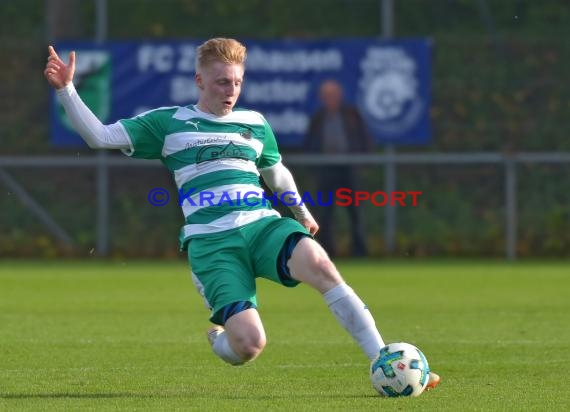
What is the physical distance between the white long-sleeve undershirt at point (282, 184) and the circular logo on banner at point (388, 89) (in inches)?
443

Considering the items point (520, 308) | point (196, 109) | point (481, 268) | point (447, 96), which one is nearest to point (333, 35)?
point (447, 96)

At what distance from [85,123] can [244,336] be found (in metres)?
1.28

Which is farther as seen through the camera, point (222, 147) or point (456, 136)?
point (456, 136)

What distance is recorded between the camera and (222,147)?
295 inches

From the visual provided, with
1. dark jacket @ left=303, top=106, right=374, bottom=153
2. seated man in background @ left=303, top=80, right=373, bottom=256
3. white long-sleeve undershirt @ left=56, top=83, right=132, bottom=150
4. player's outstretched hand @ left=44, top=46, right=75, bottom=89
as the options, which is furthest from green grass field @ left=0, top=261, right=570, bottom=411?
dark jacket @ left=303, top=106, right=374, bottom=153

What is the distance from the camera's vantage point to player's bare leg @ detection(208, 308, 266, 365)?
704 cm

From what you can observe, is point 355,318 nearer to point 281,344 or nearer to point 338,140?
point 281,344

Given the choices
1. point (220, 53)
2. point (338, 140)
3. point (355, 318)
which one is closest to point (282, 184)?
point (220, 53)

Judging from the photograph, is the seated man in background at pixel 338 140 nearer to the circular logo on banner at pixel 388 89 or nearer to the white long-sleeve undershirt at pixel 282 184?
the circular logo on banner at pixel 388 89

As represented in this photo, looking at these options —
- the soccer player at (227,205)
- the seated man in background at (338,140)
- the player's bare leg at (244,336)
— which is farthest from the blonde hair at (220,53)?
the seated man in background at (338,140)

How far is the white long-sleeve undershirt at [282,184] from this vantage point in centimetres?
780

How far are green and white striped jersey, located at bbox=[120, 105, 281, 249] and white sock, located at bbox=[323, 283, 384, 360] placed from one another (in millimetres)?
655

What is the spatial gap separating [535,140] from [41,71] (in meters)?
6.84

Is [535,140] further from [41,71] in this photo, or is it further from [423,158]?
[41,71]
